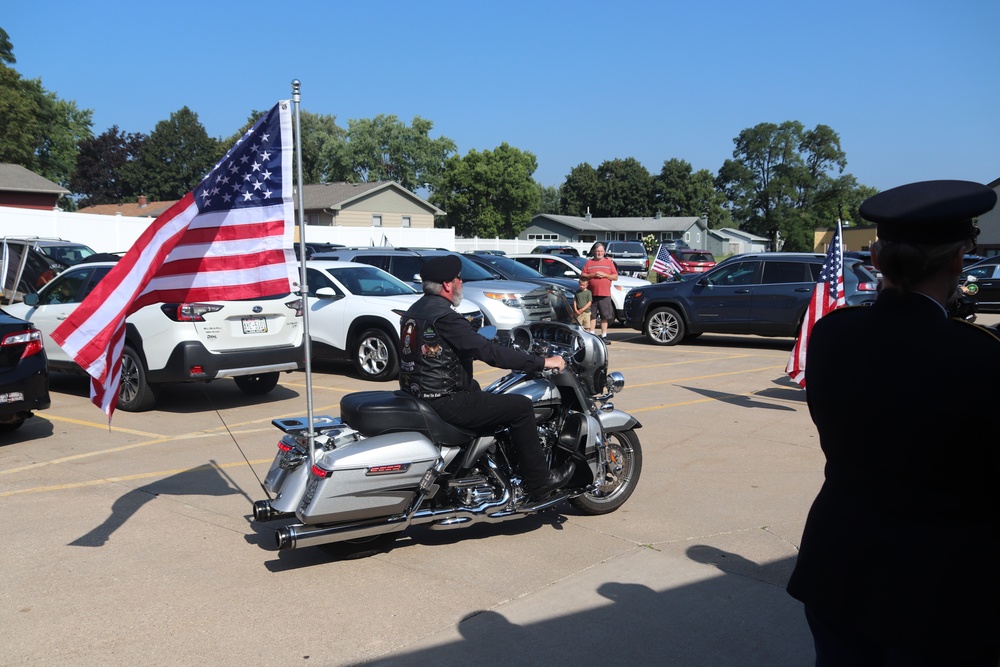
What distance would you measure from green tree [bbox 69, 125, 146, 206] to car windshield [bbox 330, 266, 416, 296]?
91673mm

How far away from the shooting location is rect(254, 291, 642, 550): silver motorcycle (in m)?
5.05

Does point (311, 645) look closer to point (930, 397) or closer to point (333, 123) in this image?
point (930, 397)

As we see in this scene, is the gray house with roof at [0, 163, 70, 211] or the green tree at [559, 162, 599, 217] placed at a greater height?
the green tree at [559, 162, 599, 217]

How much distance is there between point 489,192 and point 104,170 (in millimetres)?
47366

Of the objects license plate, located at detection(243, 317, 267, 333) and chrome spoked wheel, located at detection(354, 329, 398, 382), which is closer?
license plate, located at detection(243, 317, 267, 333)

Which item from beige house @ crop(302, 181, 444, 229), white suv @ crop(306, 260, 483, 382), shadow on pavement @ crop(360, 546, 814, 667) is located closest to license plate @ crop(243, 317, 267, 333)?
white suv @ crop(306, 260, 483, 382)

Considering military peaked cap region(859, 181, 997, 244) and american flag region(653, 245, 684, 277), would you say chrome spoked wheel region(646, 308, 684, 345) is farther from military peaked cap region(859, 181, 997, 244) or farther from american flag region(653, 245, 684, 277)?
military peaked cap region(859, 181, 997, 244)

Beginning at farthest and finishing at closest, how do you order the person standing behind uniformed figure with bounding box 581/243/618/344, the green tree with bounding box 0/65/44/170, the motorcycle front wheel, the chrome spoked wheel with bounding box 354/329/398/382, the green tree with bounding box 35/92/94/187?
the green tree with bounding box 35/92/94/187 → the green tree with bounding box 0/65/44/170 → the person standing behind uniformed figure with bounding box 581/243/618/344 → the chrome spoked wheel with bounding box 354/329/398/382 → the motorcycle front wheel

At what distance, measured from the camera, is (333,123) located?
10375 centimetres

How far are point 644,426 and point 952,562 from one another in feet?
23.4

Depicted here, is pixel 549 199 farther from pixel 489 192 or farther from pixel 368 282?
pixel 368 282

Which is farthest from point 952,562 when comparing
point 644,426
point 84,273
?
point 84,273

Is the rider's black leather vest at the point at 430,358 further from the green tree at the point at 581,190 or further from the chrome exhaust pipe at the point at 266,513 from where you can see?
the green tree at the point at 581,190

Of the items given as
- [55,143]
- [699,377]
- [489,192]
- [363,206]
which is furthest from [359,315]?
[55,143]
